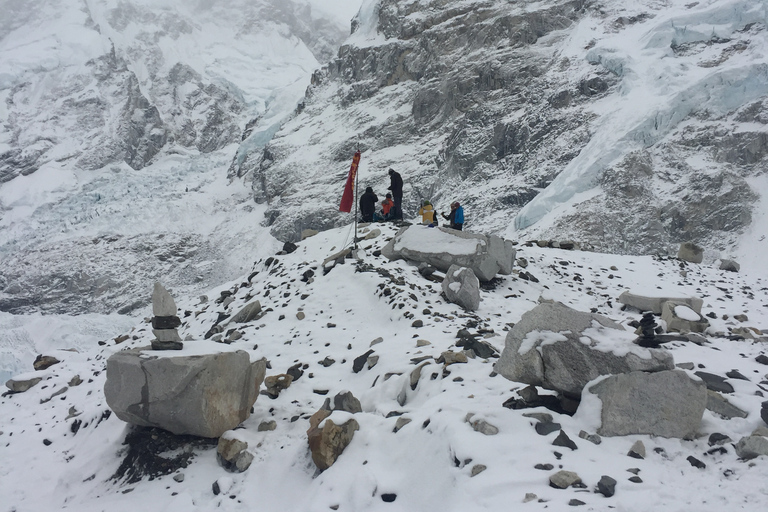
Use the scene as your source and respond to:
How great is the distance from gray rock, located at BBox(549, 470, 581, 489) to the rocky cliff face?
36.1 metres

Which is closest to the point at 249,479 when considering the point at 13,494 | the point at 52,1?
the point at 13,494

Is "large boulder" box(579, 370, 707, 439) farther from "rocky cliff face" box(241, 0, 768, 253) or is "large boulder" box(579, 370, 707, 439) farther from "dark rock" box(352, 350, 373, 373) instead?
"rocky cliff face" box(241, 0, 768, 253)

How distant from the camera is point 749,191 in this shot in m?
39.7

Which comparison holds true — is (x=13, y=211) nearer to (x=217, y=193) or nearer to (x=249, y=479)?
(x=217, y=193)

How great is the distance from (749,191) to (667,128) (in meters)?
8.41

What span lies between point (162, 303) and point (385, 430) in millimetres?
3661

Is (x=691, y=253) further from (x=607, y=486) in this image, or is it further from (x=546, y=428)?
(x=607, y=486)

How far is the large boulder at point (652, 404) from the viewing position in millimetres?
4723

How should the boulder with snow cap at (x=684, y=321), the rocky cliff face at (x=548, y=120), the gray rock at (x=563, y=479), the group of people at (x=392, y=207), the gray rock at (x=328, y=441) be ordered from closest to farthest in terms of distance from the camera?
1. the gray rock at (x=563, y=479)
2. the gray rock at (x=328, y=441)
3. the boulder with snow cap at (x=684, y=321)
4. the group of people at (x=392, y=207)
5. the rocky cliff face at (x=548, y=120)

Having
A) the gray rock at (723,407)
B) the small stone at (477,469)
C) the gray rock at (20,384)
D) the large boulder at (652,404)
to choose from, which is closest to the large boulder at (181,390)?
the small stone at (477,469)

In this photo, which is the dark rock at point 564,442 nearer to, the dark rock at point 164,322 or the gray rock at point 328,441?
the gray rock at point 328,441

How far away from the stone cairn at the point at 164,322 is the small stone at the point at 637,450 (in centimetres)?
567

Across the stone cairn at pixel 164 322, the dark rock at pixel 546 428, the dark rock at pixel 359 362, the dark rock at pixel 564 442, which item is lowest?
the dark rock at pixel 359 362

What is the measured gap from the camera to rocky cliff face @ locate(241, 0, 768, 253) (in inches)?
1619
